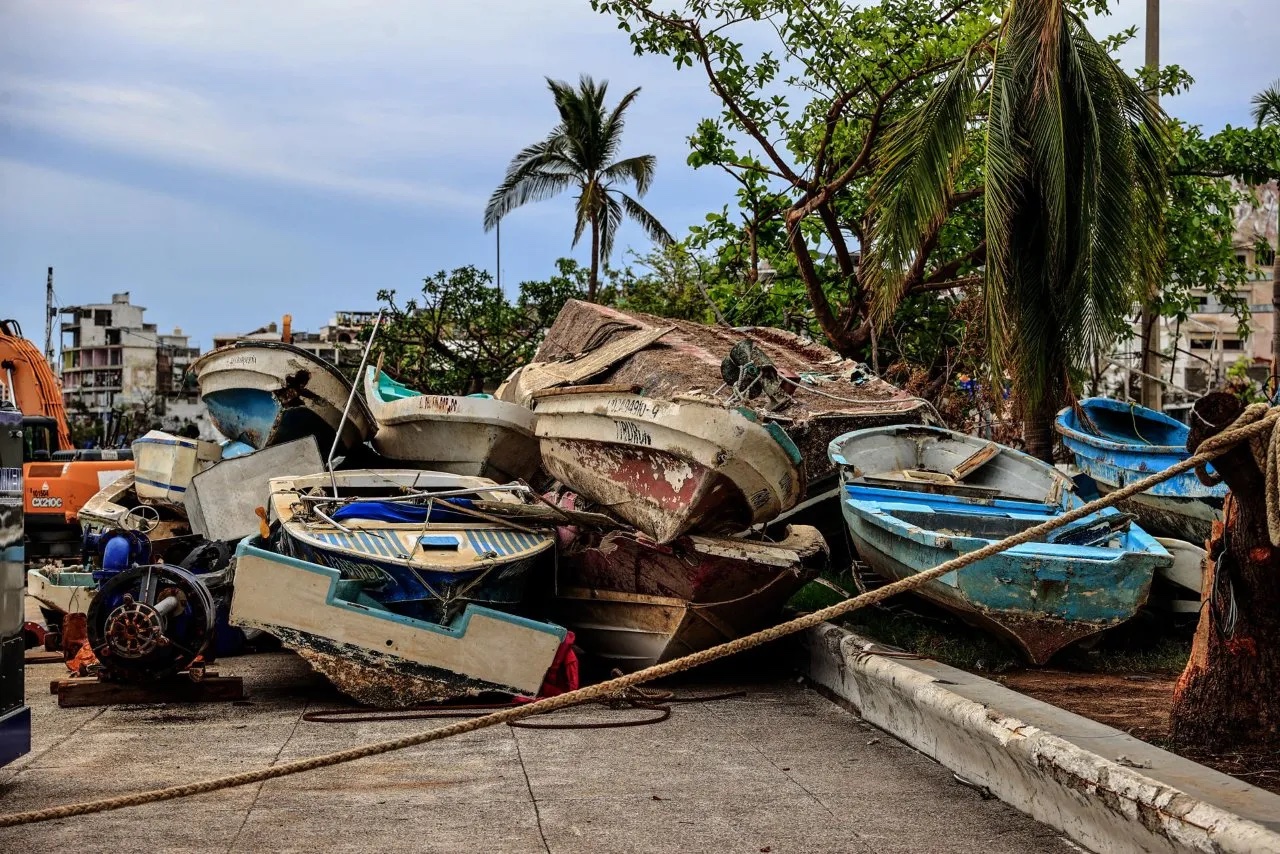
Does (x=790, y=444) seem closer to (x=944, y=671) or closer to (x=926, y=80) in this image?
(x=944, y=671)

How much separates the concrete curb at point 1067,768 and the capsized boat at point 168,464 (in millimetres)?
8491

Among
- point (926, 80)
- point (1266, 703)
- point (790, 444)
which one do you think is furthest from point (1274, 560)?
point (926, 80)

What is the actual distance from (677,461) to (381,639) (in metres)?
2.27

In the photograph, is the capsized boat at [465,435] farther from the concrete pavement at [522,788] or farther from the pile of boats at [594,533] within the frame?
the concrete pavement at [522,788]

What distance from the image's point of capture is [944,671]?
7.24 metres

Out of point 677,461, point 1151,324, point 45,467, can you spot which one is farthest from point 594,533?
point 45,467

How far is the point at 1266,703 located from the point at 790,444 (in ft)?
11.6

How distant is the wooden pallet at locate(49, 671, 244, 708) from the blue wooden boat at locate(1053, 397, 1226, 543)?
6929 mm

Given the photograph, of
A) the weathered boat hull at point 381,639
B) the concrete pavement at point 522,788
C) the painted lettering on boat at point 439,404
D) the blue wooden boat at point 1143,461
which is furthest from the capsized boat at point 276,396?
the blue wooden boat at point 1143,461

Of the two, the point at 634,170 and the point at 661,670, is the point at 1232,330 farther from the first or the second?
the point at 661,670

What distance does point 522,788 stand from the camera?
19.4 ft

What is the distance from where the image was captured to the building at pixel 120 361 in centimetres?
7850

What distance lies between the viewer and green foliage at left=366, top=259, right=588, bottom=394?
20938mm

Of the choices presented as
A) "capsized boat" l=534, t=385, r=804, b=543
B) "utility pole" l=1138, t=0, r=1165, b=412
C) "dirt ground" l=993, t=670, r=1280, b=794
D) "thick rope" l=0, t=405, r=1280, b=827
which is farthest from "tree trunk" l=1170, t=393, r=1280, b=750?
"utility pole" l=1138, t=0, r=1165, b=412
